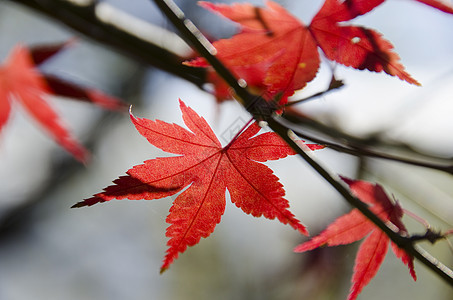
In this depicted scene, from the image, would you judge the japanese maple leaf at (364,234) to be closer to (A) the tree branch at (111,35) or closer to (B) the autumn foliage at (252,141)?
(B) the autumn foliage at (252,141)

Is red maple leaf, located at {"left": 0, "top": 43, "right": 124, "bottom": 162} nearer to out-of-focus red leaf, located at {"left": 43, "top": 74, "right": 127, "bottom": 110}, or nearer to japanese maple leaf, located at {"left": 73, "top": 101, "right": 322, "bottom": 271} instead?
out-of-focus red leaf, located at {"left": 43, "top": 74, "right": 127, "bottom": 110}

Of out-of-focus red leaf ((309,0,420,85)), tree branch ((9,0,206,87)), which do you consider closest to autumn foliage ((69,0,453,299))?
out-of-focus red leaf ((309,0,420,85))

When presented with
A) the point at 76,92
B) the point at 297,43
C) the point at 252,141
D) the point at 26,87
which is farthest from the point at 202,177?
the point at 26,87

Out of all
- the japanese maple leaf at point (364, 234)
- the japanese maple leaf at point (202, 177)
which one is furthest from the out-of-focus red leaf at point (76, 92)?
the japanese maple leaf at point (364, 234)

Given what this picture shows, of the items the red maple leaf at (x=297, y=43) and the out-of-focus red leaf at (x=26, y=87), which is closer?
the red maple leaf at (x=297, y=43)

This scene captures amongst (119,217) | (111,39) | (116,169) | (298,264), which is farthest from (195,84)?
(119,217)

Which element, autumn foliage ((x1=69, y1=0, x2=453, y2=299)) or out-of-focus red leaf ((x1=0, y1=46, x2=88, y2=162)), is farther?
out-of-focus red leaf ((x1=0, y1=46, x2=88, y2=162))
